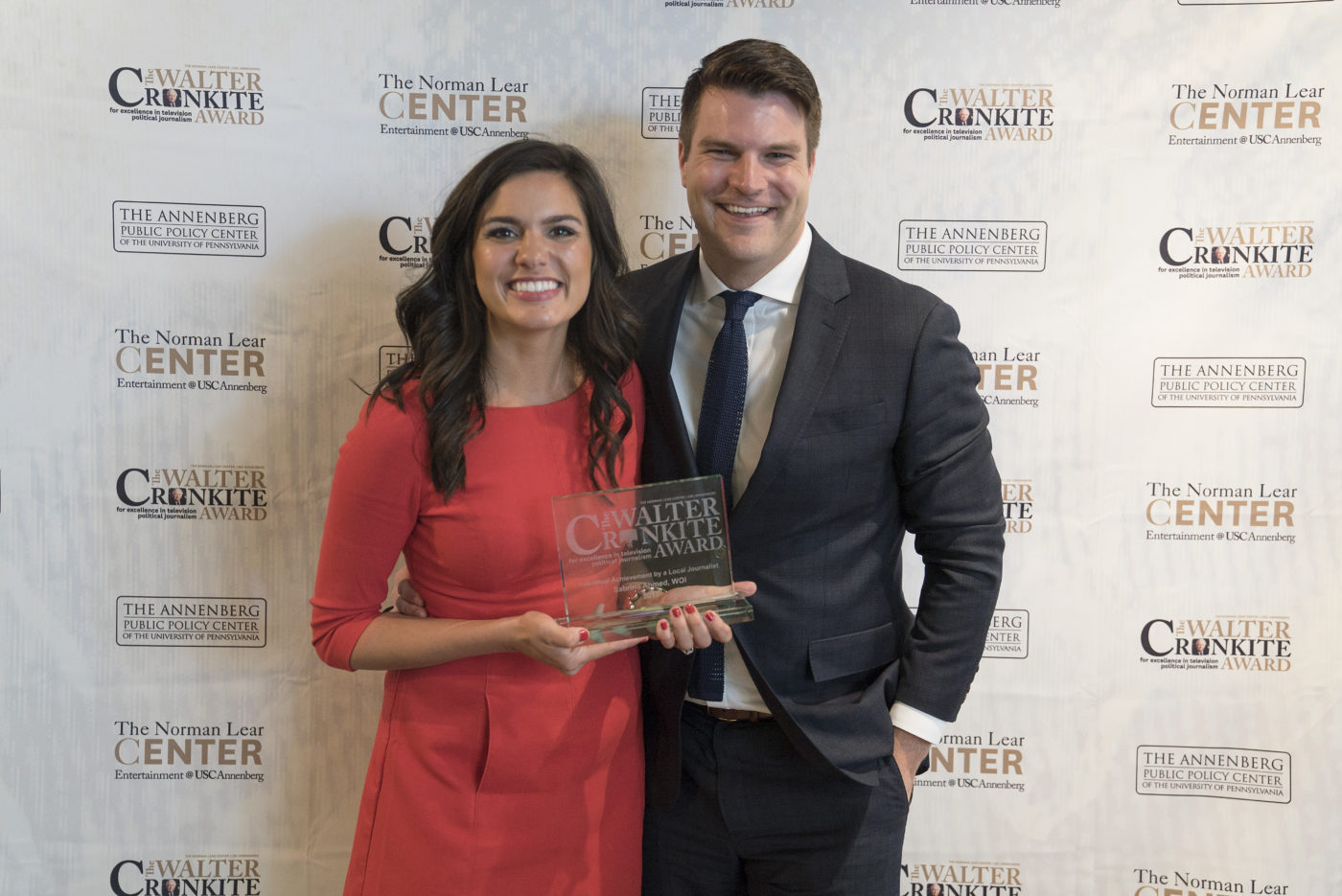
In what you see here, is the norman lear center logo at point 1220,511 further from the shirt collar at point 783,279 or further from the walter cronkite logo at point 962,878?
the shirt collar at point 783,279

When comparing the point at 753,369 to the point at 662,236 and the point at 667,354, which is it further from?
the point at 662,236

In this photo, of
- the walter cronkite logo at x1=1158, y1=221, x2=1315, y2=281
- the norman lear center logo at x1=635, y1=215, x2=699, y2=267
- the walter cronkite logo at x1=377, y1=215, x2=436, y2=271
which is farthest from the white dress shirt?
the walter cronkite logo at x1=1158, y1=221, x2=1315, y2=281

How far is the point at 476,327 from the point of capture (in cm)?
178

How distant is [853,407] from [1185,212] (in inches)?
48.4

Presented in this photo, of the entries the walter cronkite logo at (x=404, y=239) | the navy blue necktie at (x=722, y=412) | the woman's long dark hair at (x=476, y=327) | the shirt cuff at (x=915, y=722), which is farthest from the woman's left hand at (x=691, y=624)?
the walter cronkite logo at (x=404, y=239)

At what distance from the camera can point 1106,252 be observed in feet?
7.81

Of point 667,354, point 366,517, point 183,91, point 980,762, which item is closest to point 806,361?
point 667,354

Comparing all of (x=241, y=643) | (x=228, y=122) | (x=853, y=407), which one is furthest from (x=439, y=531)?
(x=228, y=122)

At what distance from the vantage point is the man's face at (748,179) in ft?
5.85

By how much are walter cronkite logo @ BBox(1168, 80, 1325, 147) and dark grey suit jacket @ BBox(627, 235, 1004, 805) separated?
105 centimetres

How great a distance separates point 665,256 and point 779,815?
1366 mm

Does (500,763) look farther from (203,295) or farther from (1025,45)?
(1025,45)

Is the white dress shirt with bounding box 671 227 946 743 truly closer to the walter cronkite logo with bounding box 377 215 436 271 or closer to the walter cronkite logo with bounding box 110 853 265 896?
the walter cronkite logo with bounding box 377 215 436 271

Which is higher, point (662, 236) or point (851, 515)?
point (662, 236)
